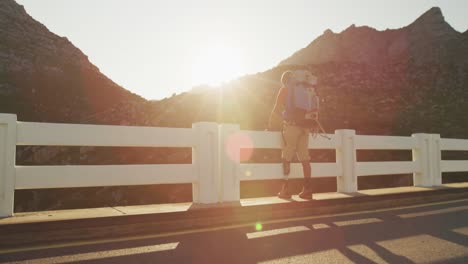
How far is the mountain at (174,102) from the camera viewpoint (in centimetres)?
3462

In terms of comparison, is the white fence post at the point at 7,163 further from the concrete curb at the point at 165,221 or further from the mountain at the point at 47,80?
the mountain at the point at 47,80

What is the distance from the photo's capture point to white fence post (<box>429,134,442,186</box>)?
353 inches

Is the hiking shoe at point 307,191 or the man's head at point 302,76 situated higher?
the man's head at point 302,76

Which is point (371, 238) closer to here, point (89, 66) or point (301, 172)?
point (301, 172)

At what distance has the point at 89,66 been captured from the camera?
59.7 metres

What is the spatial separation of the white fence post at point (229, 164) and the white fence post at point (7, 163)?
2571 millimetres

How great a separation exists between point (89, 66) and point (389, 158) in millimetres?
43292

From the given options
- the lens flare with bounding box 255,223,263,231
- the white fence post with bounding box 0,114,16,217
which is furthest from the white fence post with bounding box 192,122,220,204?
the white fence post with bounding box 0,114,16,217

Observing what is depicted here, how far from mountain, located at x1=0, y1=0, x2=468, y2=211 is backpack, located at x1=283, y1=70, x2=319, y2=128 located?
24.2 metres

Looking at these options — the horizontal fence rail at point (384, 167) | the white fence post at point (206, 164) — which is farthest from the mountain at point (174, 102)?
the white fence post at point (206, 164)

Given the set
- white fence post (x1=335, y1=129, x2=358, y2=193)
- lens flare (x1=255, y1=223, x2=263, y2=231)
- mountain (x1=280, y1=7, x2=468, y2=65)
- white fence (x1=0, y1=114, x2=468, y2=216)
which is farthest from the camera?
mountain (x1=280, y1=7, x2=468, y2=65)

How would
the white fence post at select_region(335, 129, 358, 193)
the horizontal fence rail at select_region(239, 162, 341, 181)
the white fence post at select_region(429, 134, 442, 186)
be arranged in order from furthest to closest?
1. the white fence post at select_region(429, 134, 442, 186)
2. the white fence post at select_region(335, 129, 358, 193)
3. the horizontal fence rail at select_region(239, 162, 341, 181)

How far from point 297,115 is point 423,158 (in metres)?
4.08

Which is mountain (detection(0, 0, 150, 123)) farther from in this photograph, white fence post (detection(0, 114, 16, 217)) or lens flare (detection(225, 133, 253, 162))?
white fence post (detection(0, 114, 16, 217))
